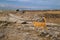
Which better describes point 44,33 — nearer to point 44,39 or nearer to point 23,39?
point 44,39

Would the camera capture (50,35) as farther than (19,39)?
Yes

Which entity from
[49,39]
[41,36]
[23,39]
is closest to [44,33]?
[41,36]

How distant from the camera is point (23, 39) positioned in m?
9.91

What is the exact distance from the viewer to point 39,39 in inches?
398

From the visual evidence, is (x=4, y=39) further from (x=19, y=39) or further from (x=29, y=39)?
(x=29, y=39)

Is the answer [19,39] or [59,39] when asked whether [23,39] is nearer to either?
[19,39]

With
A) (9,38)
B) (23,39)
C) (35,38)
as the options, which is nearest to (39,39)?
(35,38)

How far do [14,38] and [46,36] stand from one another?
7.04 ft

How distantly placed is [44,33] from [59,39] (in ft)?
4.27

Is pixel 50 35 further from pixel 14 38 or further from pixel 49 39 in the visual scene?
pixel 14 38

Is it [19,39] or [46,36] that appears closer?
[19,39]

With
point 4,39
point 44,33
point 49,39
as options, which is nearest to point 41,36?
point 44,33

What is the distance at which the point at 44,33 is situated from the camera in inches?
436

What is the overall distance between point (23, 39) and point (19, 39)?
269mm
